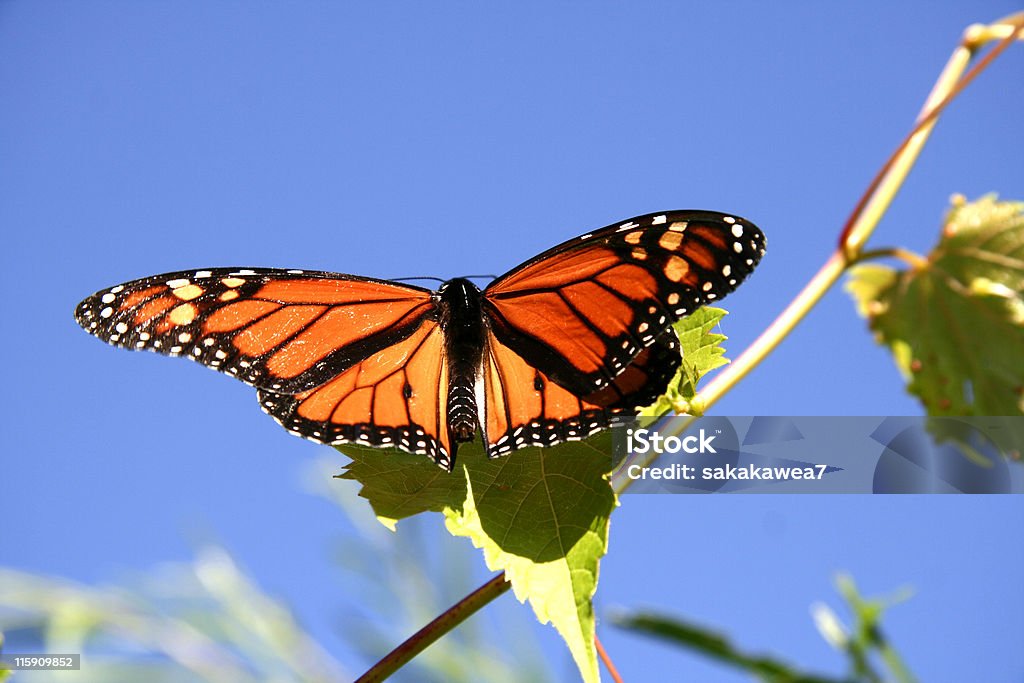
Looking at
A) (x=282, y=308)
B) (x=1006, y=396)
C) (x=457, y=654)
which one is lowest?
(x=1006, y=396)

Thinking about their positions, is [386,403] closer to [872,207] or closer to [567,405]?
[567,405]

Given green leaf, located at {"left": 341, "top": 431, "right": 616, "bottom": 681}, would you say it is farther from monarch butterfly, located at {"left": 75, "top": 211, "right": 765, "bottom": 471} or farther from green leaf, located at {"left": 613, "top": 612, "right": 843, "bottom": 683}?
green leaf, located at {"left": 613, "top": 612, "right": 843, "bottom": 683}

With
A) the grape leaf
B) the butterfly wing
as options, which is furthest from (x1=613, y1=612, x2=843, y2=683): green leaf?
the butterfly wing

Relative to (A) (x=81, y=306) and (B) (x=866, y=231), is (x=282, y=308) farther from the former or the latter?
(B) (x=866, y=231)

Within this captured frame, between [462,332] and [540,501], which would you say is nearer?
[540,501]

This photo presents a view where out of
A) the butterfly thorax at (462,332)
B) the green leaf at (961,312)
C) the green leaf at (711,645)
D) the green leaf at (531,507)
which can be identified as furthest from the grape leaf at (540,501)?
the green leaf at (711,645)

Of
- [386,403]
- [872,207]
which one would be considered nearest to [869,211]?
[872,207]

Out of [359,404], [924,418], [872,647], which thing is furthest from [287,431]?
[924,418]

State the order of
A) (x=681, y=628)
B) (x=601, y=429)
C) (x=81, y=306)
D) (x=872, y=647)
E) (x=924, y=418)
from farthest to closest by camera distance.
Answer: (x=924, y=418), (x=81, y=306), (x=601, y=429), (x=872, y=647), (x=681, y=628)
